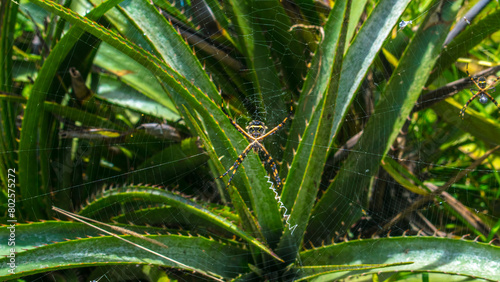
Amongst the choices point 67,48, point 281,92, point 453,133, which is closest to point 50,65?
point 67,48

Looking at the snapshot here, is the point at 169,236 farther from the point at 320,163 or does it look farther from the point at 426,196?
the point at 426,196

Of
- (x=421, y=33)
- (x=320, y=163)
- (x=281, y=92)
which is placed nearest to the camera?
(x=320, y=163)

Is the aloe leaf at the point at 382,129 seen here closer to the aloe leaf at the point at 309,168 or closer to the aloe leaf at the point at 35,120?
the aloe leaf at the point at 309,168

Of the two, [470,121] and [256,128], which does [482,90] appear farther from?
[256,128]

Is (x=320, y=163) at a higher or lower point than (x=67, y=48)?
lower

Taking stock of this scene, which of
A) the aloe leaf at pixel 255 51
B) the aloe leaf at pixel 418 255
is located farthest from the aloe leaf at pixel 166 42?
the aloe leaf at pixel 418 255

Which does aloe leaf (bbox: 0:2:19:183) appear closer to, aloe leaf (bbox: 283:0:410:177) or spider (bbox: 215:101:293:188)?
spider (bbox: 215:101:293:188)
